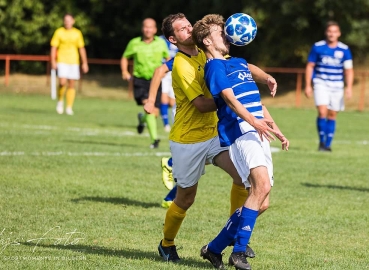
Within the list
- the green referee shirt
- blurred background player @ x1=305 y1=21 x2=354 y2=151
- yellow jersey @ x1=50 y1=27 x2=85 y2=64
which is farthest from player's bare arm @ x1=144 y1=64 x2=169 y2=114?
yellow jersey @ x1=50 y1=27 x2=85 y2=64

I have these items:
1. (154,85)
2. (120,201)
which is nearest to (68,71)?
(120,201)

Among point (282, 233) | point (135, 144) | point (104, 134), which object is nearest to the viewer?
point (282, 233)

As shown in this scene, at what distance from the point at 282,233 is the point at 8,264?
2.72 m

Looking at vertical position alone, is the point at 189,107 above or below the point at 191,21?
above

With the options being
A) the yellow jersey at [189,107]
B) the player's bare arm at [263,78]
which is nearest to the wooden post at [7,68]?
the yellow jersey at [189,107]

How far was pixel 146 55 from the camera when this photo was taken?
48.1ft

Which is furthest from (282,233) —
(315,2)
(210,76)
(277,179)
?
(315,2)

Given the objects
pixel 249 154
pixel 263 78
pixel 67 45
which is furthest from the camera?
pixel 67 45

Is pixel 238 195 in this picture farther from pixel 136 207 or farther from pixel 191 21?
pixel 191 21

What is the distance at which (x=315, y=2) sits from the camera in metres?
32.0

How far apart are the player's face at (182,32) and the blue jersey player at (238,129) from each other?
0.53 metres

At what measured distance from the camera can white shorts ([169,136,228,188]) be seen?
20.5 ft

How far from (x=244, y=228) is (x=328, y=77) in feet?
31.3

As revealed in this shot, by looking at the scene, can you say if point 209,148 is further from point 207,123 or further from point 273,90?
point 273,90
